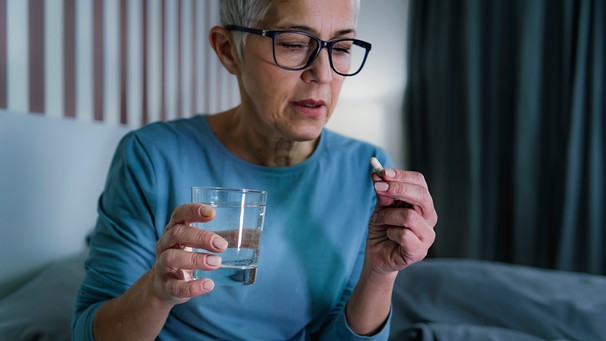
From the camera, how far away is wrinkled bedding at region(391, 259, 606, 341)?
4.71 ft

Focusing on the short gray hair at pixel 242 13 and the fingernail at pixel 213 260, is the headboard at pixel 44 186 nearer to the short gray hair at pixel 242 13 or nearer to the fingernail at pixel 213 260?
the short gray hair at pixel 242 13

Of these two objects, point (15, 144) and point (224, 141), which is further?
point (15, 144)

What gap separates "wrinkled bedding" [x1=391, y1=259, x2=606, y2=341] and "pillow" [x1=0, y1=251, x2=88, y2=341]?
89cm

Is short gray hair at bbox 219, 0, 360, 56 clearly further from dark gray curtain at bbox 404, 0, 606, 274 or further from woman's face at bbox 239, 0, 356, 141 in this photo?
dark gray curtain at bbox 404, 0, 606, 274

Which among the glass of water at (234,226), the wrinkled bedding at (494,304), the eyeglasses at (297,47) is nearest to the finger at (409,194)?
the glass of water at (234,226)

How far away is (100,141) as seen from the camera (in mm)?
1808

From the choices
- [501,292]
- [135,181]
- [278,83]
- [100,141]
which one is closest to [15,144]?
[100,141]

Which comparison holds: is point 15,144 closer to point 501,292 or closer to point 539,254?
point 501,292

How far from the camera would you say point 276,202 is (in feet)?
3.75

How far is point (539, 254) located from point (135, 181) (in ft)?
9.26

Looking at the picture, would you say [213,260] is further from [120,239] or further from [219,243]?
[120,239]

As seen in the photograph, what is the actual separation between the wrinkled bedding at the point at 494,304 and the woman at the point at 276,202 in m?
0.45

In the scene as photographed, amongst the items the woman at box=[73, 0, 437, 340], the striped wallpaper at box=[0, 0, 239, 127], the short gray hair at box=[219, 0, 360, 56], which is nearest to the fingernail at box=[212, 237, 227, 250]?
the woman at box=[73, 0, 437, 340]

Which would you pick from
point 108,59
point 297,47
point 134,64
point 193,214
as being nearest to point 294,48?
point 297,47
